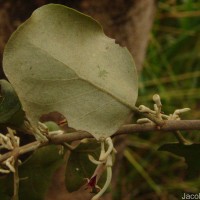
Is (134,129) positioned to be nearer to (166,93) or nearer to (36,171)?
(36,171)

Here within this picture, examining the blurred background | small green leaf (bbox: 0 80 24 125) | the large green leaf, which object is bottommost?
the blurred background

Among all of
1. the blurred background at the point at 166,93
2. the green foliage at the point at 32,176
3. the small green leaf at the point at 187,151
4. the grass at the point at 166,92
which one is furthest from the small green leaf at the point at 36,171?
the grass at the point at 166,92

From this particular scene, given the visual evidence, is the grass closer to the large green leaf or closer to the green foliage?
the green foliage

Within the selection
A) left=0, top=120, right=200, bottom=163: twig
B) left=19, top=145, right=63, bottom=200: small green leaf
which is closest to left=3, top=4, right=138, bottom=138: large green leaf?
left=0, top=120, right=200, bottom=163: twig

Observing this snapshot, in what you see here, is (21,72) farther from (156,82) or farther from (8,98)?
(156,82)

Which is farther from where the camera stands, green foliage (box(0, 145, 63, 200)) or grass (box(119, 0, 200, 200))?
grass (box(119, 0, 200, 200))

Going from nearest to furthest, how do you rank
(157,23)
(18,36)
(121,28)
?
1. (18,36)
2. (121,28)
3. (157,23)

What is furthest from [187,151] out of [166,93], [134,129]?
[166,93]

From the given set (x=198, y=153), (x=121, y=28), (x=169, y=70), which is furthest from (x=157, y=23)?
(x=198, y=153)
